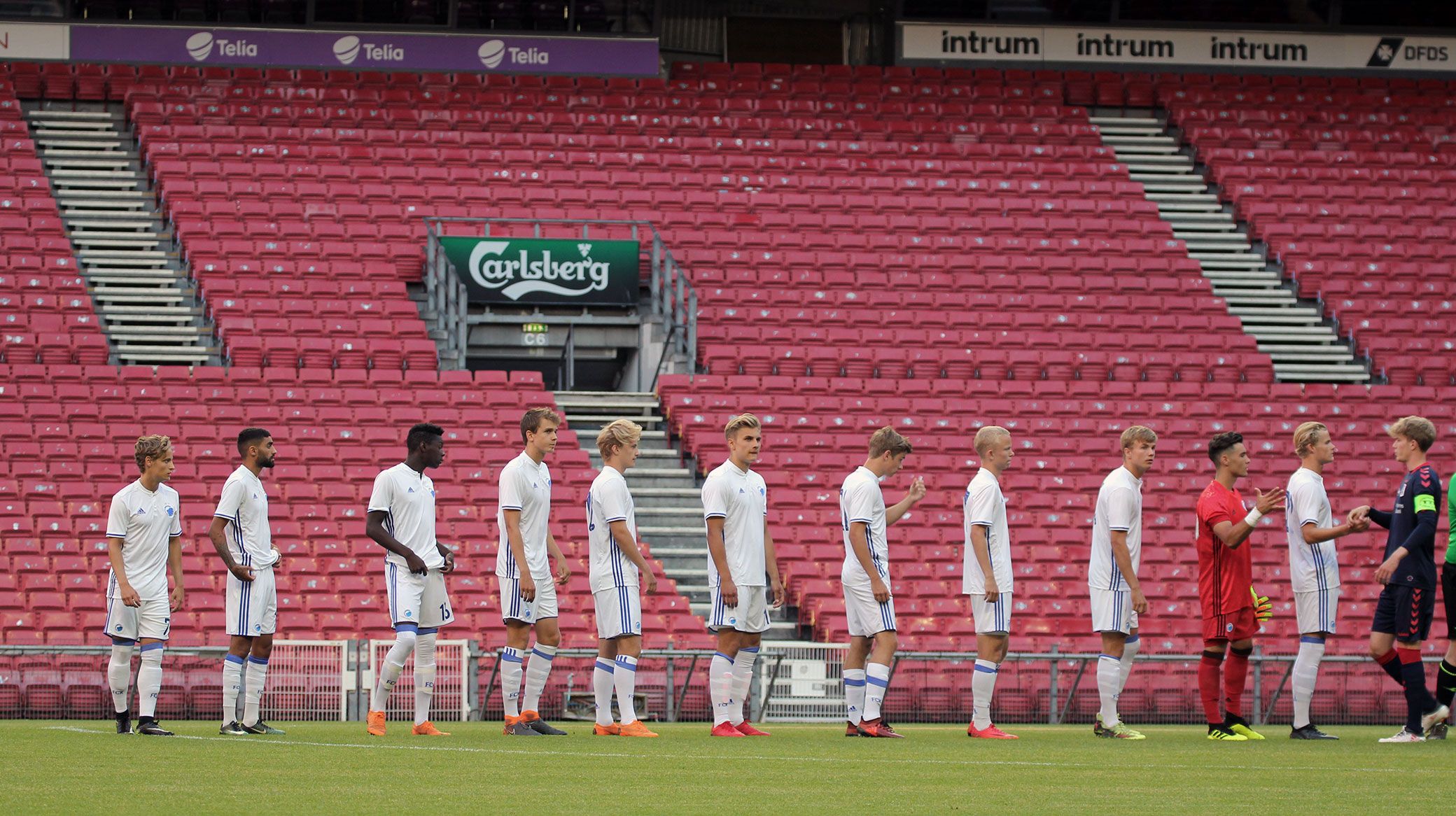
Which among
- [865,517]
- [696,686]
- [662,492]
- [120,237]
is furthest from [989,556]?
[120,237]

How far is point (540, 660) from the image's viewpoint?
10.5 meters

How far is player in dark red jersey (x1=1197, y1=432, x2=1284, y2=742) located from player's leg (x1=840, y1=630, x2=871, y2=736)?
215 cm

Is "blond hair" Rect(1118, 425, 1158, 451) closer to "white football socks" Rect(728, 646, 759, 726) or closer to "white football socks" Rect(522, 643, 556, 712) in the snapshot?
"white football socks" Rect(728, 646, 759, 726)

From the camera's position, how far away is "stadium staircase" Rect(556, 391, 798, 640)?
16688 mm

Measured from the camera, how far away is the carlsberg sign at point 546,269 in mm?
20891

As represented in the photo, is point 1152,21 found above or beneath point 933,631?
above

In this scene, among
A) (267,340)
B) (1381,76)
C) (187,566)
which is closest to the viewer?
(187,566)

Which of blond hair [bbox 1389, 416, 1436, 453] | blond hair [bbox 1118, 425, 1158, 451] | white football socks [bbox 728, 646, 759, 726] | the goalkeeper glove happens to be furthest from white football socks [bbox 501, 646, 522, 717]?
blond hair [bbox 1389, 416, 1436, 453]

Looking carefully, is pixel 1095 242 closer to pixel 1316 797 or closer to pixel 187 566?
pixel 187 566

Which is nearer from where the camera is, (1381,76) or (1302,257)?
(1302,257)

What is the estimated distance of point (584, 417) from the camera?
64.1 ft

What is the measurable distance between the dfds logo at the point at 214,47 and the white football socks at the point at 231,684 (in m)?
16.3

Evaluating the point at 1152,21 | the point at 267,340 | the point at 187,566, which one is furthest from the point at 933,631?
the point at 1152,21

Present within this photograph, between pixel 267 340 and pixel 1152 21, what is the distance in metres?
16.0
